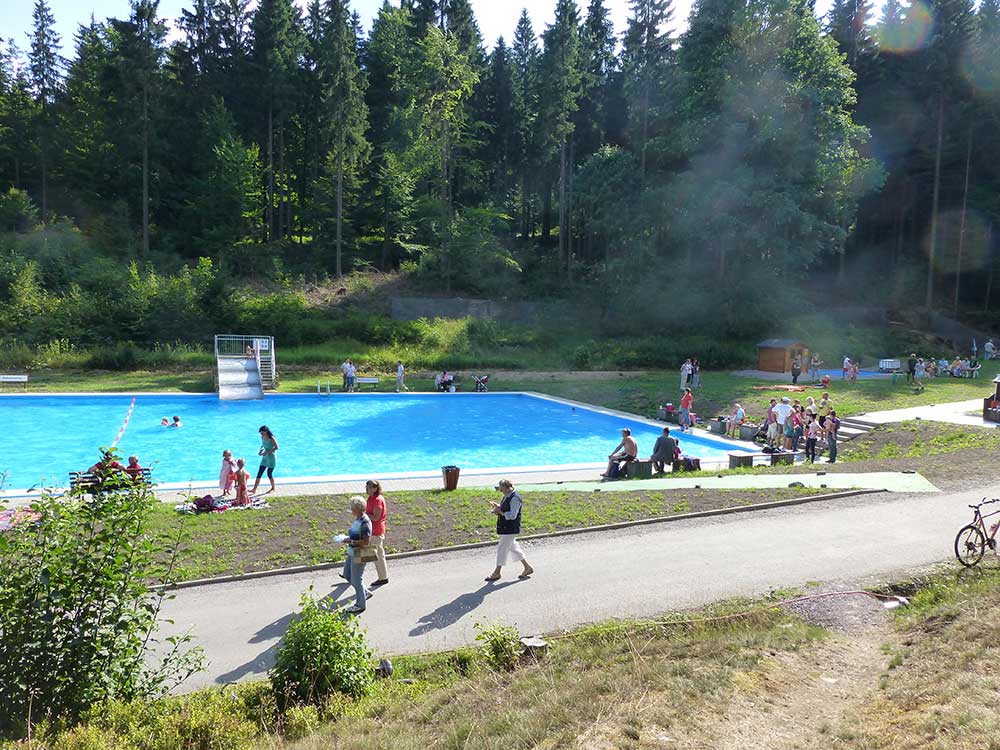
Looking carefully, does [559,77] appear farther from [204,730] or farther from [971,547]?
[204,730]

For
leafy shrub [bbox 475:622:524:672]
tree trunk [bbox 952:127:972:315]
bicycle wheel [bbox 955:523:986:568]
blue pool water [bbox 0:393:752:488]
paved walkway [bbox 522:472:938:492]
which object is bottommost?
blue pool water [bbox 0:393:752:488]

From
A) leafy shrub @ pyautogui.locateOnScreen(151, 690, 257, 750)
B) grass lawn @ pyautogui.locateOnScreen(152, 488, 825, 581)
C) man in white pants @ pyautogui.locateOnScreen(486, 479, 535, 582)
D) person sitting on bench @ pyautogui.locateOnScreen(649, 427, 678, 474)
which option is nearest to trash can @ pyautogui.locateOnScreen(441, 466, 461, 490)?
grass lawn @ pyautogui.locateOnScreen(152, 488, 825, 581)

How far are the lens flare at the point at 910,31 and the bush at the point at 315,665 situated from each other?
60.0 metres

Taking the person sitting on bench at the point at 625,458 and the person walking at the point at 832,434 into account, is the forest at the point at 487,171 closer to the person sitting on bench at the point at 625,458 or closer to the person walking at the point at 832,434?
the person walking at the point at 832,434

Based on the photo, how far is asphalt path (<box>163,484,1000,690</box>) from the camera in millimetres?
7980

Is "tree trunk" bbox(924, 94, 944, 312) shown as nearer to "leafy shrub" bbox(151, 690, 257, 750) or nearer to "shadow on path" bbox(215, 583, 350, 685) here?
"shadow on path" bbox(215, 583, 350, 685)

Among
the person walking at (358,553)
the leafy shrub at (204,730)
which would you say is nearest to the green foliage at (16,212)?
the person walking at (358,553)

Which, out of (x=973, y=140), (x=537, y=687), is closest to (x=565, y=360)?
(x=537, y=687)

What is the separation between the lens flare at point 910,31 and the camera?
50.2 meters

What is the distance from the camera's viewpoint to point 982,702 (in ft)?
17.8

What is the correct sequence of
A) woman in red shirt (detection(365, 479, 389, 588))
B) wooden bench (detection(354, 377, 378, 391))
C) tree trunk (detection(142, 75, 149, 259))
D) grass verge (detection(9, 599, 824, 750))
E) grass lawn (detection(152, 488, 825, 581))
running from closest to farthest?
grass verge (detection(9, 599, 824, 750)) → woman in red shirt (detection(365, 479, 389, 588)) → grass lawn (detection(152, 488, 825, 581)) → wooden bench (detection(354, 377, 378, 391)) → tree trunk (detection(142, 75, 149, 259))

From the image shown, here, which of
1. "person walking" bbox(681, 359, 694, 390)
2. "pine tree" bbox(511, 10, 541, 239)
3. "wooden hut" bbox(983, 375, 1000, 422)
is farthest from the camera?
"pine tree" bbox(511, 10, 541, 239)

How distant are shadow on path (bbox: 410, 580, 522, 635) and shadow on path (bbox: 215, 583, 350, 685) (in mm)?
1521

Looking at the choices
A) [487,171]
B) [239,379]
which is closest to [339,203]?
[487,171]
